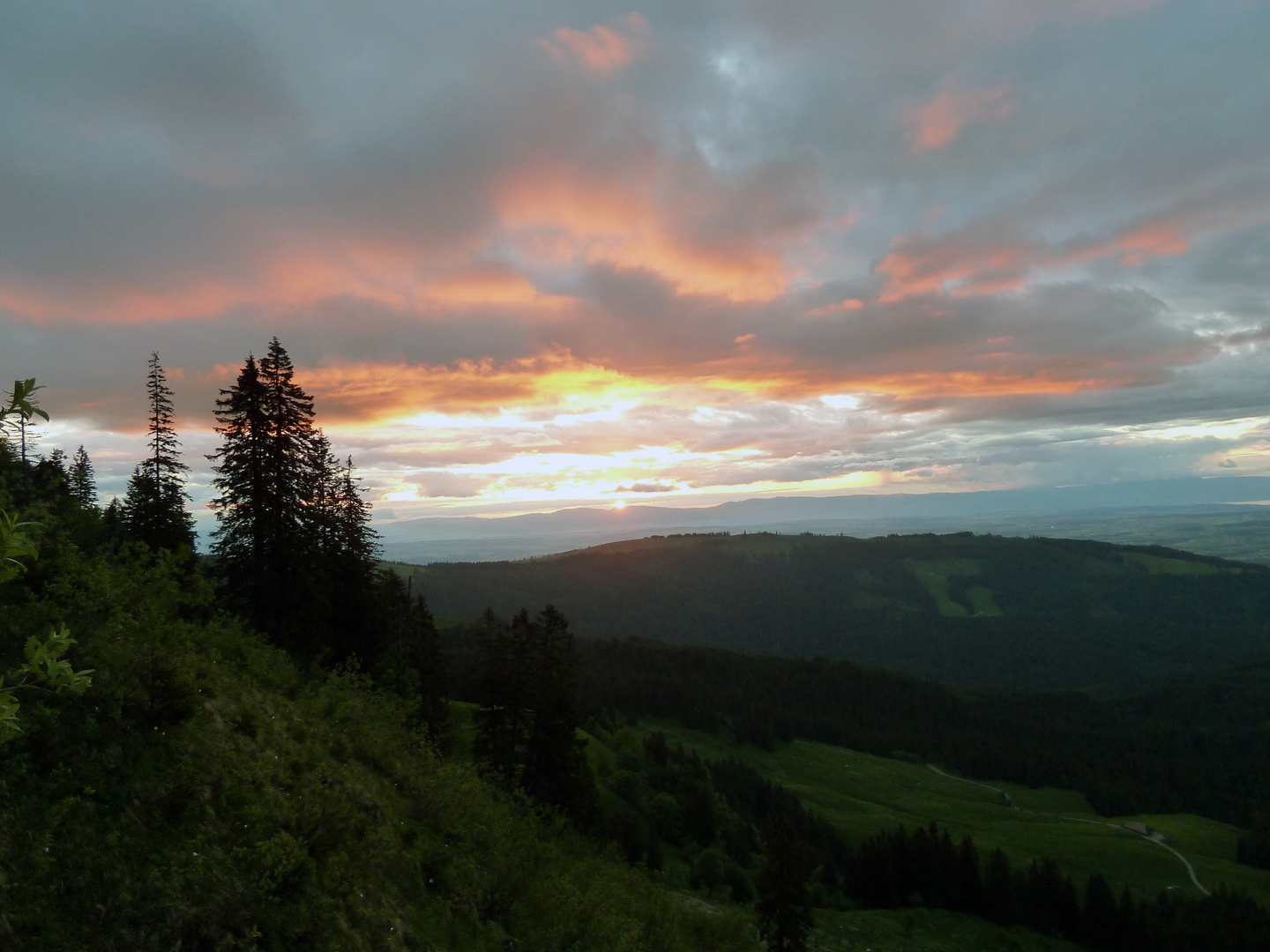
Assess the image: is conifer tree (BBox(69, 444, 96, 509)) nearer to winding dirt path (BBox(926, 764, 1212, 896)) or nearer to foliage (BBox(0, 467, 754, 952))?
foliage (BBox(0, 467, 754, 952))

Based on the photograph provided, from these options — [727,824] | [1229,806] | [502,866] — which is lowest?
[1229,806]

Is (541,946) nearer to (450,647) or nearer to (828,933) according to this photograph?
(828,933)

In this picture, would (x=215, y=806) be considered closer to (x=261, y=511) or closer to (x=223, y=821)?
(x=223, y=821)

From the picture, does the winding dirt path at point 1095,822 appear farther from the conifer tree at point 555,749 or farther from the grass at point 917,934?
the conifer tree at point 555,749

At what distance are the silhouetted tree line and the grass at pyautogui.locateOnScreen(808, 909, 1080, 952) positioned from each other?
201ft

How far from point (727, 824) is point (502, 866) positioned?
5522 cm

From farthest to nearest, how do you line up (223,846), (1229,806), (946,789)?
(1229,806) < (946,789) < (223,846)

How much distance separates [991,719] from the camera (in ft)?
543

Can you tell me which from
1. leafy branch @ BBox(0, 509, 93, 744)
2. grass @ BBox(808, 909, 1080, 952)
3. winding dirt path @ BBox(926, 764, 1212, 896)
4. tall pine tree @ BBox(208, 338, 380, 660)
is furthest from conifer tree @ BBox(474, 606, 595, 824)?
winding dirt path @ BBox(926, 764, 1212, 896)

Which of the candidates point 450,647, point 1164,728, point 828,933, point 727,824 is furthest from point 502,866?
point 1164,728

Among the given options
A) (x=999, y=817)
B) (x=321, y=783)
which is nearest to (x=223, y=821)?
(x=321, y=783)

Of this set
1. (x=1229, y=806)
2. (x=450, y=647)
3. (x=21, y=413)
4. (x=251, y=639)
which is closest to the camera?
(x=21, y=413)

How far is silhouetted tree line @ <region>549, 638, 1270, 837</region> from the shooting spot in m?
127

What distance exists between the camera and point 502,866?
52.2 ft
